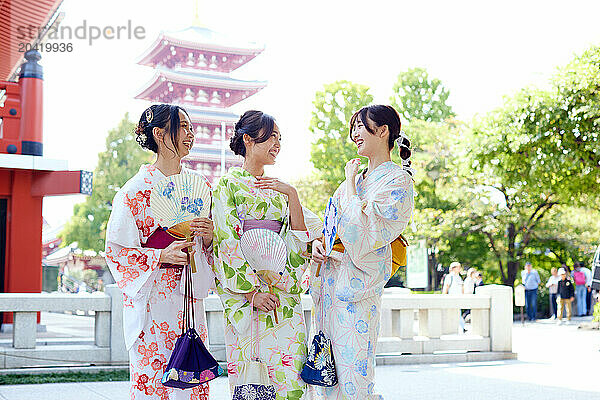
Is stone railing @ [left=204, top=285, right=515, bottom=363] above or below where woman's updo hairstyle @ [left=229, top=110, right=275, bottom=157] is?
below

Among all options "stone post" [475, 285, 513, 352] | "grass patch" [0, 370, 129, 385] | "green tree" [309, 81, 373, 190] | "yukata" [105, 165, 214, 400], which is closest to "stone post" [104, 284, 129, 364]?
"grass patch" [0, 370, 129, 385]

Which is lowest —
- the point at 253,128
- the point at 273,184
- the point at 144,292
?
the point at 144,292

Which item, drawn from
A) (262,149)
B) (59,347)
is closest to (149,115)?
(262,149)

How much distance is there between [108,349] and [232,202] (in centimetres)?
414

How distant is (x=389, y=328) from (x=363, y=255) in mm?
5112

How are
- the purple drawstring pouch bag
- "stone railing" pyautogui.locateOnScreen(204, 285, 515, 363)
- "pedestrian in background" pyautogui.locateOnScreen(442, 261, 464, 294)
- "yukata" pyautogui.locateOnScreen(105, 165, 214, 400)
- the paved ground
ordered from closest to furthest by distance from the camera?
the purple drawstring pouch bag < "yukata" pyautogui.locateOnScreen(105, 165, 214, 400) < the paved ground < "stone railing" pyautogui.locateOnScreen(204, 285, 515, 363) < "pedestrian in background" pyautogui.locateOnScreen(442, 261, 464, 294)

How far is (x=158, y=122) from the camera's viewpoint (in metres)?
3.33

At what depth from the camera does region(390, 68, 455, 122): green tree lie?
3111 cm

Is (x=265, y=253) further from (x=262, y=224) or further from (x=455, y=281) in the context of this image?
(x=455, y=281)

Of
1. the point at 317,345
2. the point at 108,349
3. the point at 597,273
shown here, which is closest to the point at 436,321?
the point at 108,349

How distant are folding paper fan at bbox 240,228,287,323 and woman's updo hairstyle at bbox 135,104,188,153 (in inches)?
22.4

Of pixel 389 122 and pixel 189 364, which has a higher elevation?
pixel 389 122

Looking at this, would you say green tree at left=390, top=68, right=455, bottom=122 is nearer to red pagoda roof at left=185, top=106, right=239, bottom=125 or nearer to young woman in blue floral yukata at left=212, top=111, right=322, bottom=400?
red pagoda roof at left=185, top=106, right=239, bottom=125

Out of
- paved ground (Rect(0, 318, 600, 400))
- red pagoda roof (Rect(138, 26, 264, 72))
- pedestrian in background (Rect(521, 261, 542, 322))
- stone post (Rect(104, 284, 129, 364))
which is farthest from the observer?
red pagoda roof (Rect(138, 26, 264, 72))
